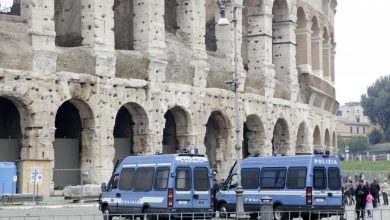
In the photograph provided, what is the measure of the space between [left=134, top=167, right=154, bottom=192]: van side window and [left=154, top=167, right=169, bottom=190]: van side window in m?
0.20

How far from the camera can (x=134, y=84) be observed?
123 ft

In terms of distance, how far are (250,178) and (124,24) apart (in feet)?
60.6

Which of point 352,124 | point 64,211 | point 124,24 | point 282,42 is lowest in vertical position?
point 64,211

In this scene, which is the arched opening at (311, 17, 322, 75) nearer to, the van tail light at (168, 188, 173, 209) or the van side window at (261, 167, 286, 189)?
the van side window at (261, 167, 286, 189)

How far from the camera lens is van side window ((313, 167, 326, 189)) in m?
24.1

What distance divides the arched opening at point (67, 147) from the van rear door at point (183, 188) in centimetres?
1319

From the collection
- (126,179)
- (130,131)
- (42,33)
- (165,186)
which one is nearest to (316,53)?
(130,131)

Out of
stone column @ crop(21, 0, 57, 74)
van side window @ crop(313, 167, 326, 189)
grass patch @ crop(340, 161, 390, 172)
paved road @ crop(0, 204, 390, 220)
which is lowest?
paved road @ crop(0, 204, 390, 220)

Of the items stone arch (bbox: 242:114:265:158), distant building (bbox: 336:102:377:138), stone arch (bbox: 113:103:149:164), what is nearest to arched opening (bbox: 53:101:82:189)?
stone arch (bbox: 113:103:149:164)

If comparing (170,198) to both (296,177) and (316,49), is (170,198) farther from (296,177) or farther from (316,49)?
(316,49)

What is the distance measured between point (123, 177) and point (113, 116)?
12030 mm

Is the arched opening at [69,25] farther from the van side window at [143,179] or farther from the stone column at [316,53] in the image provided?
the stone column at [316,53]

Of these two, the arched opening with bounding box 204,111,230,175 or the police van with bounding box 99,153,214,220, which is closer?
the police van with bounding box 99,153,214,220

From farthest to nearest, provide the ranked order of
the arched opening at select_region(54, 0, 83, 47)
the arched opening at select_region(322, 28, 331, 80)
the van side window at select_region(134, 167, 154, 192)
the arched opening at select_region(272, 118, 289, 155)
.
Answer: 1. the arched opening at select_region(322, 28, 331, 80)
2. the arched opening at select_region(272, 118, 289, 155)
3. the arched opening at select_region(54, 0, 83, 47)
4. the van side window at select_region(134, 167, 154, 192)
